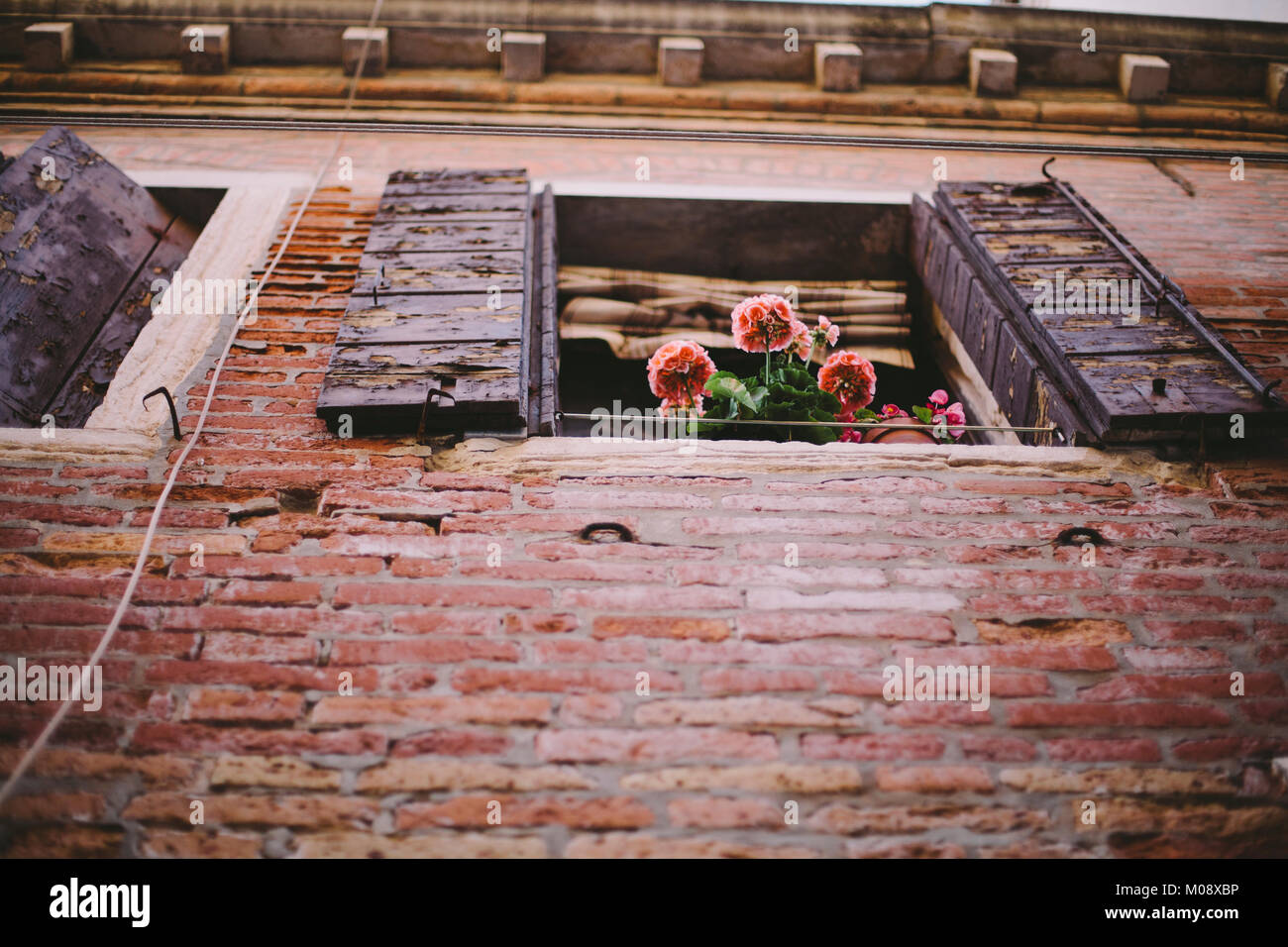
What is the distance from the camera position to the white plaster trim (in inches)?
91.8

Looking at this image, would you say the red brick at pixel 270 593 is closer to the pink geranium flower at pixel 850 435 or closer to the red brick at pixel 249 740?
the red brick at pixel 249 740

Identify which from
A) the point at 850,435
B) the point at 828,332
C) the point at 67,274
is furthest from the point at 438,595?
the point at 67,274

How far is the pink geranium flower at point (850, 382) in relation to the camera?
9.61 feet

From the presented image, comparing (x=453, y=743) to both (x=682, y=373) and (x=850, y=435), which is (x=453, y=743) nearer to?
(x=682, y=373)

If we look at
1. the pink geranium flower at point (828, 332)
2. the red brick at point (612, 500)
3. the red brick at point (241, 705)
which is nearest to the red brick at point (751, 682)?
the red brick at point (612, 500)

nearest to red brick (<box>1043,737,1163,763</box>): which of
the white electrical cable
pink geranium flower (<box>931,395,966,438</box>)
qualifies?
pink geranium flower (<box>931,395,966,438</box>)

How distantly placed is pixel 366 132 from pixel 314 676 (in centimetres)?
354

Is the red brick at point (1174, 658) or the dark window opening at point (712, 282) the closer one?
the red brick at point (1174, 658)

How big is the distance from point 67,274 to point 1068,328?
11.2ft

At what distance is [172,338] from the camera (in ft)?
9.05

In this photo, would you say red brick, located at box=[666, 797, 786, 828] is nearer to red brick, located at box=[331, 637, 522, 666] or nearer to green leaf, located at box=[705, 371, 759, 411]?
red brick, located at box=[331, 637, 522, 666]

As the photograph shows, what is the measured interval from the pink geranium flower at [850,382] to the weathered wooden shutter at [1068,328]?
19.2 inches

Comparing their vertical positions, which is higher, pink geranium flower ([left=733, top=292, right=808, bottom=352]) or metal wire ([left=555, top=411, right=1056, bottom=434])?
pink geranium flower ([left=733, top=292, right=808, bottom=352])
